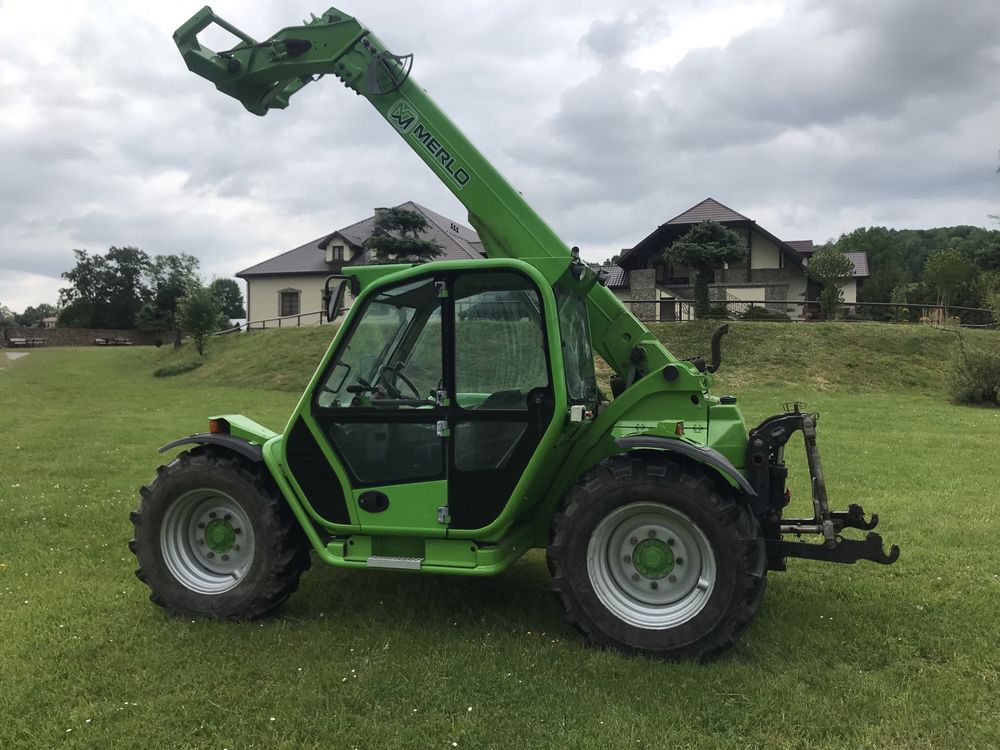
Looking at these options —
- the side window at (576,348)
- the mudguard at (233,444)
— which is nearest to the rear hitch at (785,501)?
the side window at (576,348)

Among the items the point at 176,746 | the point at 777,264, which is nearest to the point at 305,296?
the point at 777,264

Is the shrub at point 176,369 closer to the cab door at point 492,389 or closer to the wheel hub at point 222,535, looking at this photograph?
the wheel hub at point 222,535

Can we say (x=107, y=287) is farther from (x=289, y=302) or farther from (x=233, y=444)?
(x=233, y=444)

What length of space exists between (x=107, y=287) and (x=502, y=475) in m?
94.4

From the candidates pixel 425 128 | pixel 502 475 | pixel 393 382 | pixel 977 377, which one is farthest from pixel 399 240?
pixel 502 475

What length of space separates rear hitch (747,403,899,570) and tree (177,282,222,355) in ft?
111

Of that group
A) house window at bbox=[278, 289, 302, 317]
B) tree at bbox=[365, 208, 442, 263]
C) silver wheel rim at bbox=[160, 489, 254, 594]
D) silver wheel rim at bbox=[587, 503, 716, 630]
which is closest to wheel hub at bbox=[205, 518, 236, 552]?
silver wheel rim at bbox=[160, 489, 254, 594]

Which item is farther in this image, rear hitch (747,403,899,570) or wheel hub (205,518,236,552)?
wheel hub (205,518,236,552)

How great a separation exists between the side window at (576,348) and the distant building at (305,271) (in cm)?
3924

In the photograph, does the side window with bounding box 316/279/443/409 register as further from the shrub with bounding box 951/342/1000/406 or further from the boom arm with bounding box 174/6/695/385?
the shrub with bounding box 951/342/1000/406

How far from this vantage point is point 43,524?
263 inches

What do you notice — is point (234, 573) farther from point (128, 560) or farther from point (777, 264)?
point (777, 264)

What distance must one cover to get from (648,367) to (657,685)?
84.1 inches

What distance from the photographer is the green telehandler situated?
3977mm
